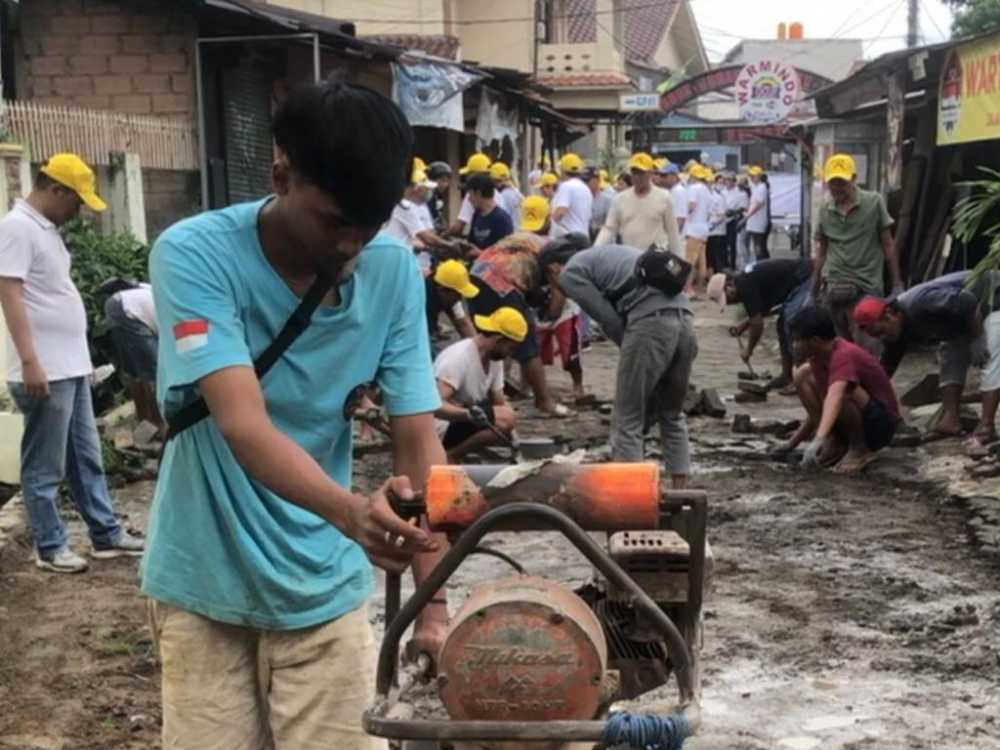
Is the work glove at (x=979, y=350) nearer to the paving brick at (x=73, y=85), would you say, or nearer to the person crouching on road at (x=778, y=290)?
the person crouching on road at (x=778, y=290)

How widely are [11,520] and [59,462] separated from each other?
113 cm

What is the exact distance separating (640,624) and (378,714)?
0.78 meters

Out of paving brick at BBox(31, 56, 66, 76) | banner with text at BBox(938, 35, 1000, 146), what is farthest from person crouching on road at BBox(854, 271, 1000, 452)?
paving brick at BBox(31, 56, 66, 76)

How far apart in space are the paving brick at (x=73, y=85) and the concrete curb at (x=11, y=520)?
284 inches

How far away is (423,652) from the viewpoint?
2.54m

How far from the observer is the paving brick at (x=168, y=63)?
45.6 ft

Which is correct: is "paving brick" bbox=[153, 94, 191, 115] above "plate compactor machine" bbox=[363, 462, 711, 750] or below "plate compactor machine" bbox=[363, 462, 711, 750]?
above

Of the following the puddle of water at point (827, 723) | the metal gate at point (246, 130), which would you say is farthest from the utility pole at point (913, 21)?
the puddle of water at point (827, 723)

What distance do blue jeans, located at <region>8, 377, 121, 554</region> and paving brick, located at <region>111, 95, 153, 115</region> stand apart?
7927mm

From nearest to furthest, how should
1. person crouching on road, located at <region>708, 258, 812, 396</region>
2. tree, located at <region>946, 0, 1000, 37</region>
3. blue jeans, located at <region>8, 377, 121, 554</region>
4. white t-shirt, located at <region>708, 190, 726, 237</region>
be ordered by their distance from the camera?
1. blue jeans, located at <region>8, 377, 121, 554</region>
2. person crouching on road, located at <region>708, 258, 812, 396</region>
3. white t-shirt, located at <region>708, 190, 726, 237</region>
4. tree, located at <region>946, 0, 1000, 37</region>

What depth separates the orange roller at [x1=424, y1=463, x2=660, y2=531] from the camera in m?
2.24

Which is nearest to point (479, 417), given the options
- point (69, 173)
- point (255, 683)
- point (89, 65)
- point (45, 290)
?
point (45, 290)

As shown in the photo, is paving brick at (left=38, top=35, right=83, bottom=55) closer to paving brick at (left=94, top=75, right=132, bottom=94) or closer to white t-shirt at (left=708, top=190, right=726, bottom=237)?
paving brick at (left=94, top=75, right=132, bottom=94)

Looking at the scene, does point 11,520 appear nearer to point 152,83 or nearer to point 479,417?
point 479,417
